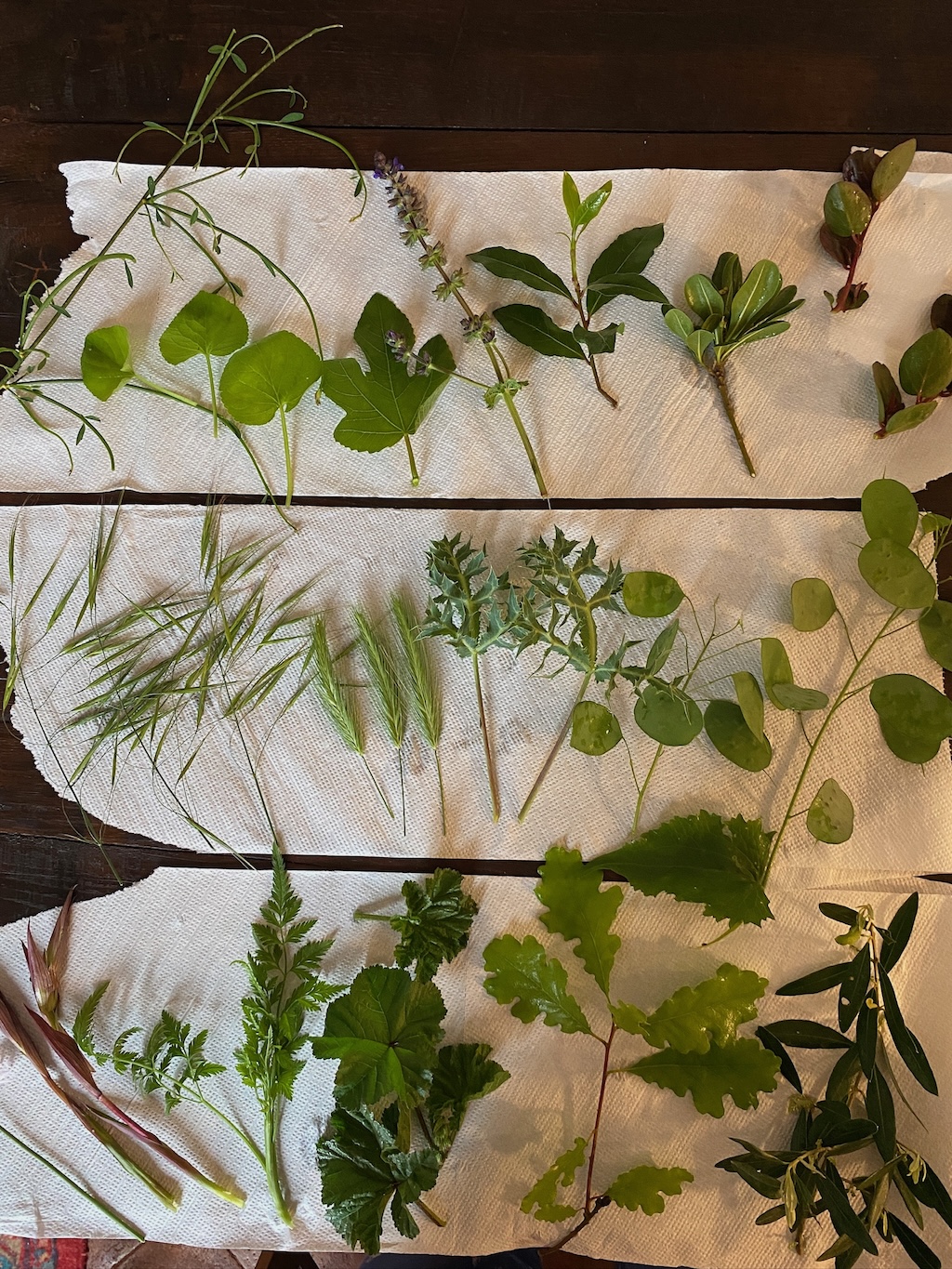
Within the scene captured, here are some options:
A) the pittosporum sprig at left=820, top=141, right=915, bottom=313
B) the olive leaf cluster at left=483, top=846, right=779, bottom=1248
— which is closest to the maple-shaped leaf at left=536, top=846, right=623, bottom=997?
the olive leaf cluster at left=483, top=846, right=779, bottom=1248

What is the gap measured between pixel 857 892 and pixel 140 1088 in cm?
87

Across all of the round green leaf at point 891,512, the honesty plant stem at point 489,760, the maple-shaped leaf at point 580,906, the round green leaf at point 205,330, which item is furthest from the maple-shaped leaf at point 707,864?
the round green leaf at point 205,330

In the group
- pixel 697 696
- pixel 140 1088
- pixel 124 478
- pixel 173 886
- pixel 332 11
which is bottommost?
pixel 140 1088

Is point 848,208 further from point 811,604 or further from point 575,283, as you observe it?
point 811,604

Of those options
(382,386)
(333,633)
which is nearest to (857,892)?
(333,633)

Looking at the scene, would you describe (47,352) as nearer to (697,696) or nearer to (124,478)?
(124,478)

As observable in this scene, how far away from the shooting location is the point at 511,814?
1032 millimetres

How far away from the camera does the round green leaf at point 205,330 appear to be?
1.02m

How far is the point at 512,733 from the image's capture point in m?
1.03

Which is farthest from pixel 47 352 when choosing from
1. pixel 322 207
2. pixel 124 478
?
pixel 322 207

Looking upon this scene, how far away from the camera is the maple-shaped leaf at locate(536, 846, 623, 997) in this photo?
0.99 metres

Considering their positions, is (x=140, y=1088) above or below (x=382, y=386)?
below

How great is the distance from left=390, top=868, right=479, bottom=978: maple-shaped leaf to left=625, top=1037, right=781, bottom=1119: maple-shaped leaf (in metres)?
0.27

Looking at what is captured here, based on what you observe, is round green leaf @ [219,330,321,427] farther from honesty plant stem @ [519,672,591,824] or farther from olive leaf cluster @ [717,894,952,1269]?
olive leaf cluster @ [717,894,952,1269]
